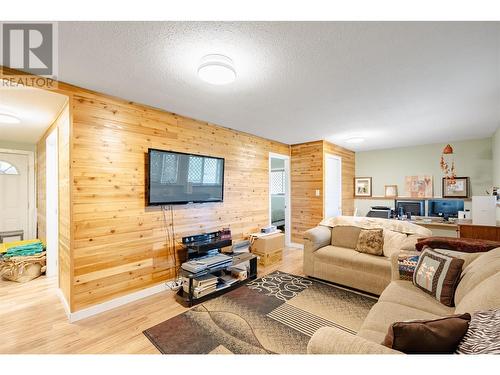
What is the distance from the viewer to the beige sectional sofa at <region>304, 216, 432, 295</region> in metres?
2.69

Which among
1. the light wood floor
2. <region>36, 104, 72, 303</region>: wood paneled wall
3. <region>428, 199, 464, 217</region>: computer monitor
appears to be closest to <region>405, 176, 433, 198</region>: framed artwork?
<region>428, 199, 464, 217</region>: computer monitor

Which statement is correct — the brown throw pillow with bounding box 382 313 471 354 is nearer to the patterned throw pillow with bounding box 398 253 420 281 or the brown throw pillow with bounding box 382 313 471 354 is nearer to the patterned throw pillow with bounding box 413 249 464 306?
the patterned throw pillow with bounding box 413 249 464 306

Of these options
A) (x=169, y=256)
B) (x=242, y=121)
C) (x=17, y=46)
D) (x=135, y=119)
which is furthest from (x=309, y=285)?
(x=17, y=46)

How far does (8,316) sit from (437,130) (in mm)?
6444

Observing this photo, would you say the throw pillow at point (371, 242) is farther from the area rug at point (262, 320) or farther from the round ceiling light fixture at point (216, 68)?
the round ceiling light fixture at point (216, 68)

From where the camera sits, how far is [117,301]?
98.5 inches

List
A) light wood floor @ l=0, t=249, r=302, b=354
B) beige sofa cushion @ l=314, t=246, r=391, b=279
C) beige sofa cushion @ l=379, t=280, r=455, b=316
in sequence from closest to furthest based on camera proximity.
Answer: beige sofa cushion @ l=379, t=280, r=455, b=316 → light wood floor @ l=0, t=249, r=302, b=354 → beige sofa cushion @ l=314, t=246, r=391, b=279

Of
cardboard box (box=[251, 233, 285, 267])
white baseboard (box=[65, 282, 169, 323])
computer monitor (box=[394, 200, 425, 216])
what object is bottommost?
white baseboard (box=[65, 282, 169, 323])

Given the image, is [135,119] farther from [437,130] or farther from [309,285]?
[437,130]

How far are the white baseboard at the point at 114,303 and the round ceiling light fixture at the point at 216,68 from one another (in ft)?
8.27

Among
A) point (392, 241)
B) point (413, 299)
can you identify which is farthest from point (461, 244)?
point (413, 299)

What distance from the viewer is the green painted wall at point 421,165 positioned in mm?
4504

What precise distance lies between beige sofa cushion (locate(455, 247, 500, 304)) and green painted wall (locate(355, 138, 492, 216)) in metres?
4.02

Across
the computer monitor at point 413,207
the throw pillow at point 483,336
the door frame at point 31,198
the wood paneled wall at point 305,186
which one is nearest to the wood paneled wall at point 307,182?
the wood paneled wall at point 305,186
